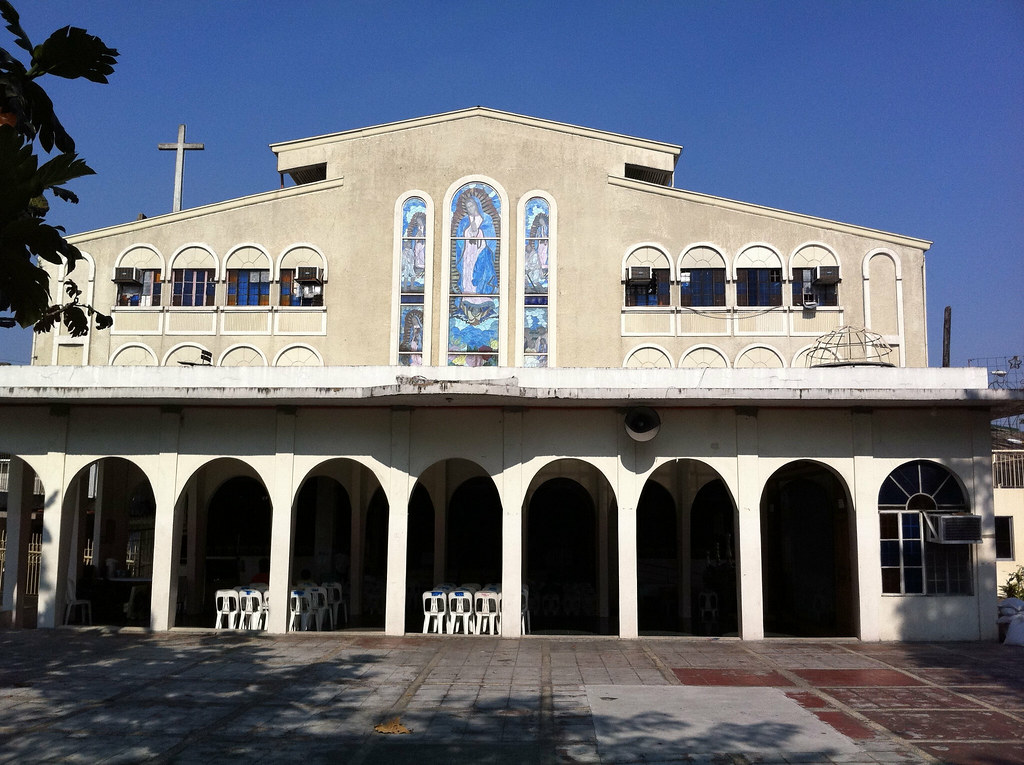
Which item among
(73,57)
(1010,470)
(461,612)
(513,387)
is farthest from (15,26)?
(1010,470)

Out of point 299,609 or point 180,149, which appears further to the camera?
point 180,149

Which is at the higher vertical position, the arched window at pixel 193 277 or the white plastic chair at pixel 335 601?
the arched window at pixel 193 277

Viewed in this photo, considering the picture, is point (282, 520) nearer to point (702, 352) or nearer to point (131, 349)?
point (131, 349)

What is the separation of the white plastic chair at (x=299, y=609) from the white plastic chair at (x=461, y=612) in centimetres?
245

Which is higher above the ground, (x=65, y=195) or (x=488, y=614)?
(x=65, y=195)

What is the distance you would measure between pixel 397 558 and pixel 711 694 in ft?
20.9

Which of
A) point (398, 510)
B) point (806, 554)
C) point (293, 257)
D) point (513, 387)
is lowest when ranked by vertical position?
point (806, 554)

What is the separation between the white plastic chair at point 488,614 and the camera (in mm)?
15444

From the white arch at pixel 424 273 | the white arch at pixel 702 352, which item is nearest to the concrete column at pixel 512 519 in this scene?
the white arch at pixel 424 273

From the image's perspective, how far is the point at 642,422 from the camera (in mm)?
14922

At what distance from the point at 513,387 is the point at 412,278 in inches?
325

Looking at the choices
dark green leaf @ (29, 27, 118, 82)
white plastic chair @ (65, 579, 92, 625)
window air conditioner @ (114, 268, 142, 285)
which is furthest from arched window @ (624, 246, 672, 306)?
dark green leaf @ (29, 27, 118, 82)

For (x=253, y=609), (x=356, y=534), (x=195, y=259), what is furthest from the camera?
(x=195, y=259)

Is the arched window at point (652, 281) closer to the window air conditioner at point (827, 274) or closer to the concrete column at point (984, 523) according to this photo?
the window air conditioner at point (827, 274)
